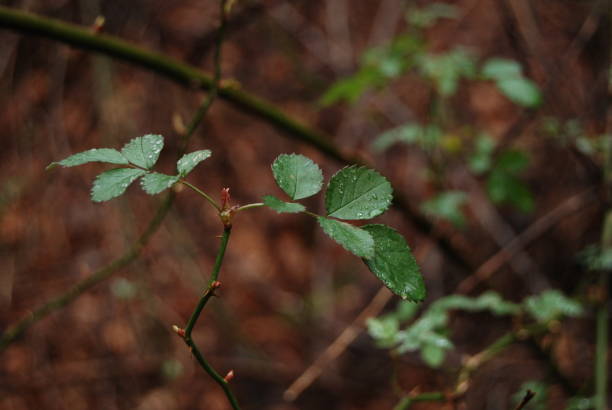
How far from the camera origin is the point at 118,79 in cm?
292

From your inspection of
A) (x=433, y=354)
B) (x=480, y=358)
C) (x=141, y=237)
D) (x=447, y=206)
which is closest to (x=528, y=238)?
(x=447, y=206)

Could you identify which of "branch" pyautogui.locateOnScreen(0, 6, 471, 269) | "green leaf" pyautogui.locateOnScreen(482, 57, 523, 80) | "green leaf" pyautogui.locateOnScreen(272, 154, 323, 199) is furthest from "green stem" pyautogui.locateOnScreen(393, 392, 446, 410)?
"green leaf" pyautogui.locateOnScreen(482, 57, 523, 80)

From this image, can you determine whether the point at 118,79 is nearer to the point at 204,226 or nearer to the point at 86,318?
the point at 204,226

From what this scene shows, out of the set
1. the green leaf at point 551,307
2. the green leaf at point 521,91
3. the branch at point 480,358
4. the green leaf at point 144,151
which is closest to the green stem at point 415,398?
the branch at point 480,358

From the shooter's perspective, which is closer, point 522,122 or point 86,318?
point 522,122

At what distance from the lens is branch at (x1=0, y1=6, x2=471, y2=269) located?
1013mm

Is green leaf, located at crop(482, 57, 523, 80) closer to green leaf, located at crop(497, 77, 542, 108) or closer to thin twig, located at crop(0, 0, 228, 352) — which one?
green leaf, located at crop(497, 77, 542, 108)

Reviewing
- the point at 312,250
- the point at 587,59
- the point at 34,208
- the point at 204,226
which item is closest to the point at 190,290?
the point at 204,226

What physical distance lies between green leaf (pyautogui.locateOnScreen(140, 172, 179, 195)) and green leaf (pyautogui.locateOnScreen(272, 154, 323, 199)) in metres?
0.11

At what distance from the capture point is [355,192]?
540 millimetres

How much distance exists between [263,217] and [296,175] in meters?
2.30

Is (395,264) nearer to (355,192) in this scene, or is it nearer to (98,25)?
(355,192)

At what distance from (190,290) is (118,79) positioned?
1.33m

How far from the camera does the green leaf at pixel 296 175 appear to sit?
534 mm
